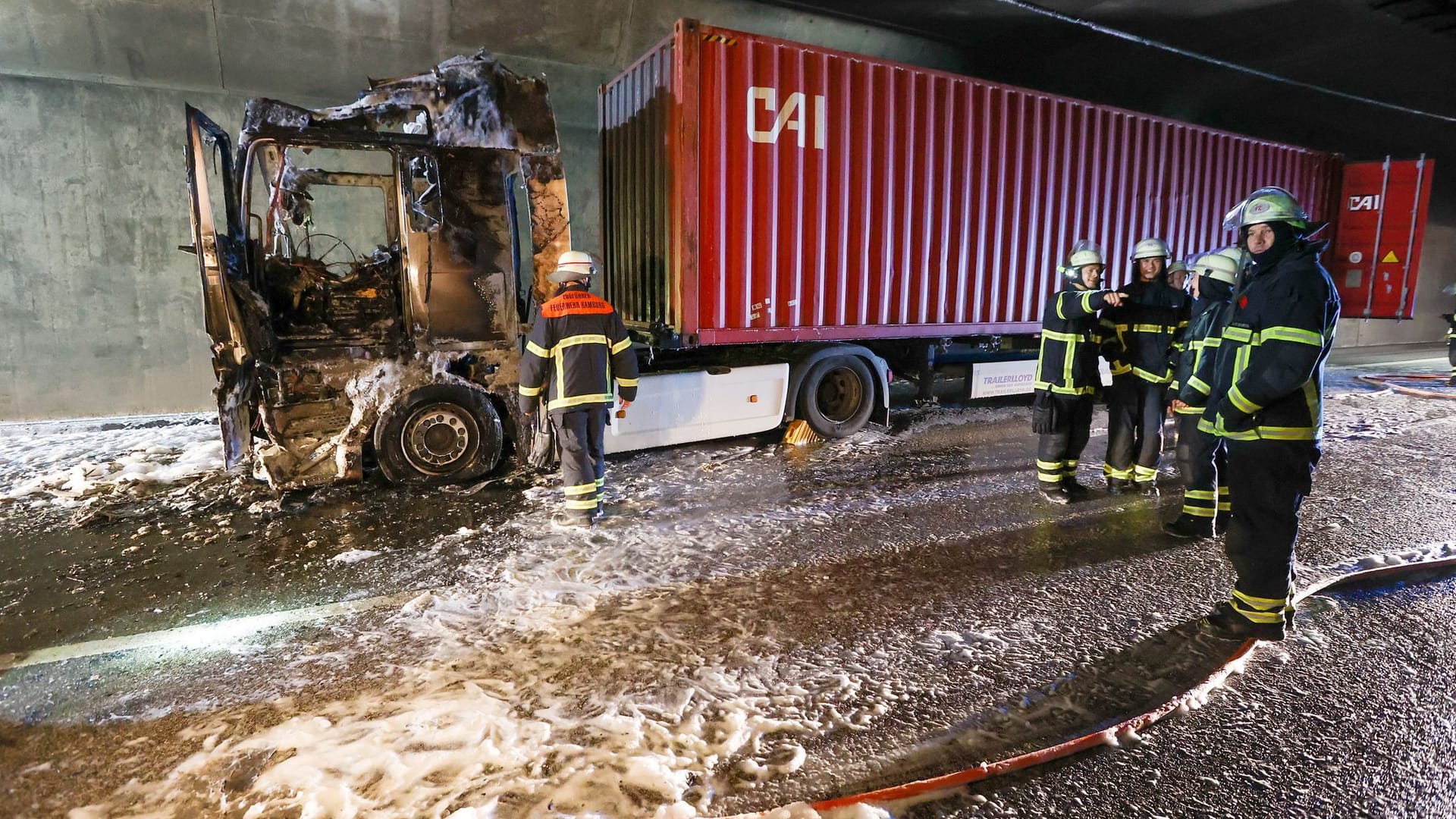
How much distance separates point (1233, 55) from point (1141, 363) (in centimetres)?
979

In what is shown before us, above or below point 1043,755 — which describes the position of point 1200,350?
above

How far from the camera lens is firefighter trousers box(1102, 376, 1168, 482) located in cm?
513

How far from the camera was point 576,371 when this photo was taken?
4457mm

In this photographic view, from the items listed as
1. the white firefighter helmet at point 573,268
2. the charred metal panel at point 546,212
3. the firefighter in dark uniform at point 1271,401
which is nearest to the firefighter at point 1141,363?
the firefighter in dark uniform at point 1271,401

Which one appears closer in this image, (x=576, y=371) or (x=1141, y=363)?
(x=576, y=371)

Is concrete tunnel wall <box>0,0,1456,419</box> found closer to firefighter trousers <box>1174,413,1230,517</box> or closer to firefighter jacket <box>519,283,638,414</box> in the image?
firefighter jacket <box>519,283,638,414</box>

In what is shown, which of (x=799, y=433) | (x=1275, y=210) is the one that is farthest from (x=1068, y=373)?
(x=799, y=433)

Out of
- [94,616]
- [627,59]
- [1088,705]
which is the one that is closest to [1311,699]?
[1088,705]

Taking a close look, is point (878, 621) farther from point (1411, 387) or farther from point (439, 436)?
point (1411, 387)

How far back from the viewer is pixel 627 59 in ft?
30.1

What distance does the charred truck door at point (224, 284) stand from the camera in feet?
14.6

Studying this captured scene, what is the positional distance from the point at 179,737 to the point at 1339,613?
4700 mm

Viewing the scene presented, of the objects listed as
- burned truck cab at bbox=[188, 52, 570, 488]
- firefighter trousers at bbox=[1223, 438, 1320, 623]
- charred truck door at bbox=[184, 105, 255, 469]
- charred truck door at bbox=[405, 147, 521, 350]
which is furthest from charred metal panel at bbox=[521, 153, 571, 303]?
firefighter trousers at bbox=[1223, 438, 1320, 623]

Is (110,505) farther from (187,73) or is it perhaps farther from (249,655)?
(187,73)
